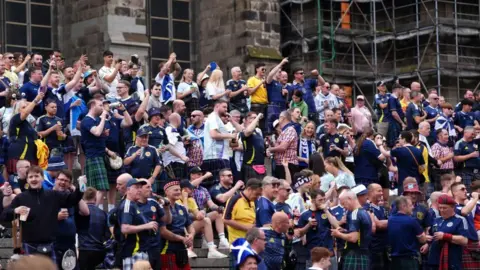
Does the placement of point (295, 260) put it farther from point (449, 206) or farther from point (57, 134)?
point (57, 134)

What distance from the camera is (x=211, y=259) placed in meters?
19.5

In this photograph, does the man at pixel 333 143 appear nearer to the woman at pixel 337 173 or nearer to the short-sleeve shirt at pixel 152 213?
the woman at pixel 337 173

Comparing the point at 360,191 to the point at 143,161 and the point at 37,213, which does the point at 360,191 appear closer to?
the point at 143,161

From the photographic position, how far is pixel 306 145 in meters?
24.4

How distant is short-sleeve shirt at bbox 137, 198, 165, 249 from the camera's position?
57.7 ft

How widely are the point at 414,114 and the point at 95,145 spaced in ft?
29.5

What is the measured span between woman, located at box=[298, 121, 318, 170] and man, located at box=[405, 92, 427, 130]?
425 centimetres

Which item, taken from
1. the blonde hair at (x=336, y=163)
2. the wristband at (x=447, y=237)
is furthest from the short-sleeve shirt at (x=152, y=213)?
the blonde hair at (x=336, y=163)

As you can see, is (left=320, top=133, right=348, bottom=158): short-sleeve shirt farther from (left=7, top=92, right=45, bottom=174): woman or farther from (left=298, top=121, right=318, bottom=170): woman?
(left=7, top=92, right=45, bottom=174): woman

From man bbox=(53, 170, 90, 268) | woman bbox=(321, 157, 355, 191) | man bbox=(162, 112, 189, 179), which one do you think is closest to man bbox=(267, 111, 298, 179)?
woman bbox=(321, 157, 355, 191)

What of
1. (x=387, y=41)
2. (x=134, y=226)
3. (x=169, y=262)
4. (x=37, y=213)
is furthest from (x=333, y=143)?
(x=387, y=41)

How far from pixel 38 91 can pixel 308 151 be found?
4930mm

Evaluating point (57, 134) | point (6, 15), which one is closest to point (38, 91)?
point (57, 134)


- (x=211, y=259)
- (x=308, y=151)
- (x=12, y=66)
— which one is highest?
(x=12, y=66)
